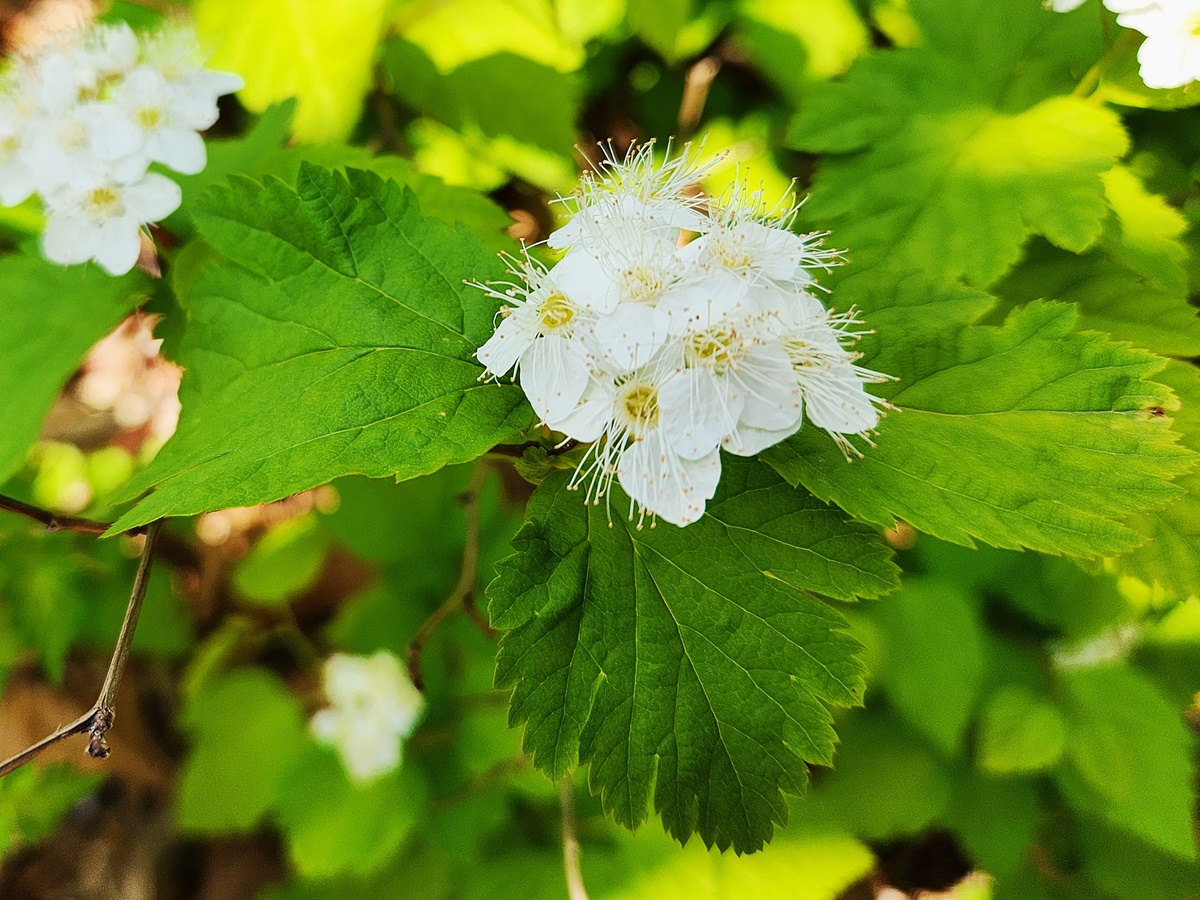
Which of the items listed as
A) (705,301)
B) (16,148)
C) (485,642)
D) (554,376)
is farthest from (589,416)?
(485,642)

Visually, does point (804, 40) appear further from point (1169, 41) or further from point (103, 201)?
point (103, 201)

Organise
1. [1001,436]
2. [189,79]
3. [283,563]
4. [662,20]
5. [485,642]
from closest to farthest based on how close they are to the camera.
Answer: [1001,436] < [189,79] < [662,20] < [485,642] < [283,563]

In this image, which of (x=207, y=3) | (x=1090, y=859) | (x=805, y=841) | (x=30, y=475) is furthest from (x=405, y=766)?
(x=207, y=3)

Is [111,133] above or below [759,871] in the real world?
above

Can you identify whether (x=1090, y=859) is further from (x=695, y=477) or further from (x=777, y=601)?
(x=695, y=477)

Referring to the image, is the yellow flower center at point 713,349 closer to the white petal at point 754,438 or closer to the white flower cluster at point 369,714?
the white petal at point 754,438

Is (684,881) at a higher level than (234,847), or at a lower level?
higher
